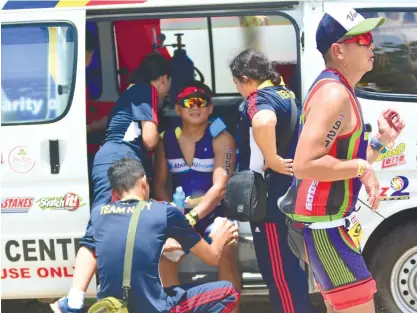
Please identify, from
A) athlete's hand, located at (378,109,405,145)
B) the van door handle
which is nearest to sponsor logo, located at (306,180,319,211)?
athlete's hand, located at (378,109,405,145)

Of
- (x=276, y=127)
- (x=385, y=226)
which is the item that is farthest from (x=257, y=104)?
(x=385, y=226)

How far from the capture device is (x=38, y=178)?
452 cm

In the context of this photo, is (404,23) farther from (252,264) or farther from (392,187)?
(252,264)

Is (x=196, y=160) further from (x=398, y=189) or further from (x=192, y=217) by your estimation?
(x=398, y=189)

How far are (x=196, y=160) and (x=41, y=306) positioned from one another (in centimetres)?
184

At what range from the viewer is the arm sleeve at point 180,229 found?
147 inches

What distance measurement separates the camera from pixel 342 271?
3.25m

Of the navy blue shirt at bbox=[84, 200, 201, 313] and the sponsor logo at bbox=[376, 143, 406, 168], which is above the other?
the sponsor logo at bbox=[376, 143, 406, 168]

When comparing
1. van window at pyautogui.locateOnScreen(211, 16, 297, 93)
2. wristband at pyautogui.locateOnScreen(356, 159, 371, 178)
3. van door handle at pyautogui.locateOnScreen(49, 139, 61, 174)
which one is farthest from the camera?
van window at pyautogui.locateOnScreen(211, 16, 297, 93)

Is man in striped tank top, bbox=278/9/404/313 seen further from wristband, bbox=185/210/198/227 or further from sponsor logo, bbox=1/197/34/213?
sponsor logo, bbox=1/197/34/213

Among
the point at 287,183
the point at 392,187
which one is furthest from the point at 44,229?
the point at 392,187

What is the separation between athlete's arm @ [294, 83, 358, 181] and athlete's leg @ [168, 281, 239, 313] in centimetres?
94

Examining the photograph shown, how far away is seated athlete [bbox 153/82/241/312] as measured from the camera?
15.1 ft

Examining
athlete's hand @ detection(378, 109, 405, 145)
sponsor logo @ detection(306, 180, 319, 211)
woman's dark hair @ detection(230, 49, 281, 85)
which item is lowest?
sponsor logo @ detection(306, 180, 319, 211)
